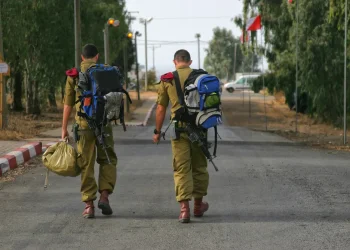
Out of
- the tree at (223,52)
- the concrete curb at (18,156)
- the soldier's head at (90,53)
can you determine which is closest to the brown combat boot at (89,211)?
the soldier's head at (90,53)

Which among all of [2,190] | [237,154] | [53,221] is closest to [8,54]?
[237,154]

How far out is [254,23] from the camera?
33.0m

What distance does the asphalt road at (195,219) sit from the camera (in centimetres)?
680

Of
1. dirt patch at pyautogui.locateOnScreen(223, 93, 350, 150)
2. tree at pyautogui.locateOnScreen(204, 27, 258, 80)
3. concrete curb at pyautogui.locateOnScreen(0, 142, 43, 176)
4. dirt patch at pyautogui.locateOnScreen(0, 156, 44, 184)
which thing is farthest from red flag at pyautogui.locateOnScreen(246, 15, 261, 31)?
tree at pyautogui.locateOnScreen(204, 27, 258, 80)

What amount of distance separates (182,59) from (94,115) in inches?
43.0

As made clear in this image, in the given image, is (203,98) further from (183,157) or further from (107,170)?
(107,170)

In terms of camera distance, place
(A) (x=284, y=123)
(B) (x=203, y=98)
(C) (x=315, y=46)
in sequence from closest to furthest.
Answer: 1. (B) (x=203, y=98)
2. (C) (x=315, y=46)
3. (A) (x=284, y=123)

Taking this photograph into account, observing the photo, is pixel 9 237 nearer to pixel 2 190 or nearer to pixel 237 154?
pixel 2 190

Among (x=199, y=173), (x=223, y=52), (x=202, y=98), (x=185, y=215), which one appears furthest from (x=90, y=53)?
(x=223, y=52)

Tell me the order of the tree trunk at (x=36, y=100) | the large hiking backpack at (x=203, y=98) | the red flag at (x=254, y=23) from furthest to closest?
the red flag at (x=254, y=23) → the tree trunk at (x=36, y=100) → the large hiking backpack at (x=203, y=98)

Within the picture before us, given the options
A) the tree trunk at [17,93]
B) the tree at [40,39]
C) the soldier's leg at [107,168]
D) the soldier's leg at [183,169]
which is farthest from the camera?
the tree trunk at [17,93]

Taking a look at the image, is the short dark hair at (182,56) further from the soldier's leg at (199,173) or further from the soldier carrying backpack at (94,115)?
the soldier's leg at (199,173)

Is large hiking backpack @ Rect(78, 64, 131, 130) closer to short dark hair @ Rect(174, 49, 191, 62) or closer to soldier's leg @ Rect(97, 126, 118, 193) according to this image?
soldier's leg @ Rect(97, 126, 118, 193)

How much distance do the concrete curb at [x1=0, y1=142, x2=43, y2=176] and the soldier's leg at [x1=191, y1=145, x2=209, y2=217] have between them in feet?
16.3
